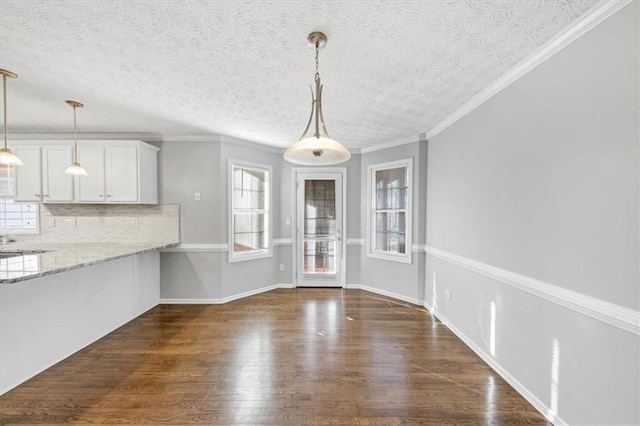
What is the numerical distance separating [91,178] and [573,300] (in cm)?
505

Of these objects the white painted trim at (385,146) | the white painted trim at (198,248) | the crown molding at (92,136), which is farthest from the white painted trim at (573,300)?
the crown molding at (92,136)

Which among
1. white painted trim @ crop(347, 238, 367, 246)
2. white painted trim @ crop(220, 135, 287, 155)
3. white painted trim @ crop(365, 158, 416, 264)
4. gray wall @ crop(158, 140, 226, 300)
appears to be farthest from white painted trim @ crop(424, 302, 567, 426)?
white painted trim @ crop(220, 135, 287, 155)

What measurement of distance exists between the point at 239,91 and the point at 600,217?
2730 millimetres

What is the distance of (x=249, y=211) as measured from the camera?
171 inches

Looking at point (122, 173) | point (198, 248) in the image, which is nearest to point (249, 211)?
point (198, 248)

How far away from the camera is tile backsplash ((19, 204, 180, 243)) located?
3.82 metres

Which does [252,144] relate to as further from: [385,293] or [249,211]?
[385,293]

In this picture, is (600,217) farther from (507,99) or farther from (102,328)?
(102,328)

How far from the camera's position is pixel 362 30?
1633mm

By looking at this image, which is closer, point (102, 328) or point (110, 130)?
point (102, 328)

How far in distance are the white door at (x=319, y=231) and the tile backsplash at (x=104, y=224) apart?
2.01 m

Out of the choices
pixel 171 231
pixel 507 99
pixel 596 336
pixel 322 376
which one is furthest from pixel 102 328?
pixel 507 99

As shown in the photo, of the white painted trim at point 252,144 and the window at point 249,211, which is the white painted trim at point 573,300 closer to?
the window at point 249,211

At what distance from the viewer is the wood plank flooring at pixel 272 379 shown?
1.81 meters
